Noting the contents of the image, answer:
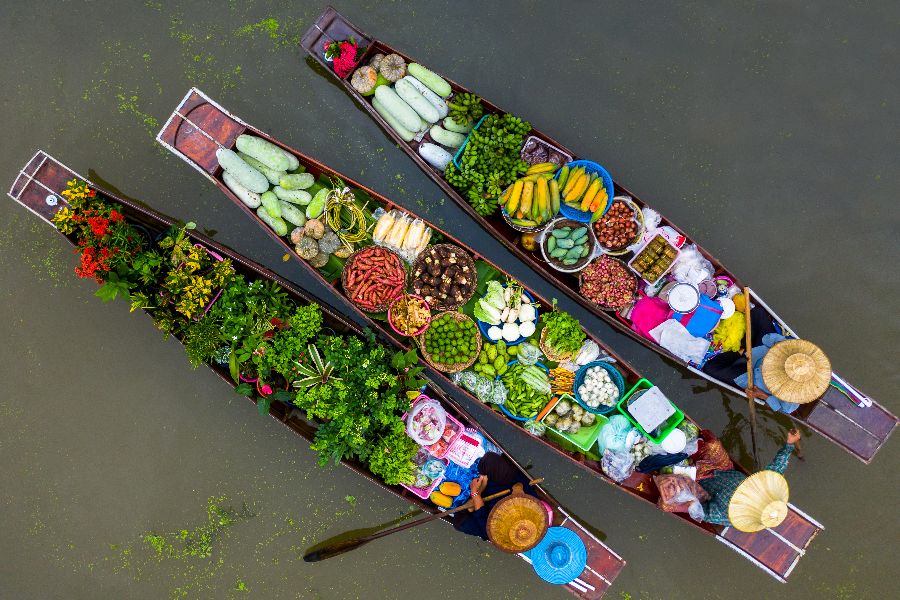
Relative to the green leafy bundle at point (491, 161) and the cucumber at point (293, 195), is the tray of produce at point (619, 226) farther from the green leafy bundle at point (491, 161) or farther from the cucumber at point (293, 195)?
the cucumber at point (293, 195)

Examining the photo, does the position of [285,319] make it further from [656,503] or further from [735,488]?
[735,488]

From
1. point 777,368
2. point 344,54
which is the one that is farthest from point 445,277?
point 777,368

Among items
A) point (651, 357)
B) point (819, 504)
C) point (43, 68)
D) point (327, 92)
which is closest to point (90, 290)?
point (43, 68)

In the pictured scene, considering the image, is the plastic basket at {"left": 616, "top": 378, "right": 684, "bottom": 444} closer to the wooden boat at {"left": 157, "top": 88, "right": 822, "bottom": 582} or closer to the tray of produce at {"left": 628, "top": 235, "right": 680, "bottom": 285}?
the wooden boat at {"left": 157, "top": 88, "right": 822, "bottom": 582}

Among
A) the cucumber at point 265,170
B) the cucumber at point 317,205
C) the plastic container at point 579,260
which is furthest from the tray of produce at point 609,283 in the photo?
the cucumber at point 265,170

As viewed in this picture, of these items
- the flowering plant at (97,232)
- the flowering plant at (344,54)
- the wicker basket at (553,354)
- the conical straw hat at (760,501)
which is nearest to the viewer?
the conical straw hat at (760,501)

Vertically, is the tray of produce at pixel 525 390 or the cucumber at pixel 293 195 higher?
the cucumber at pixel 293 195
